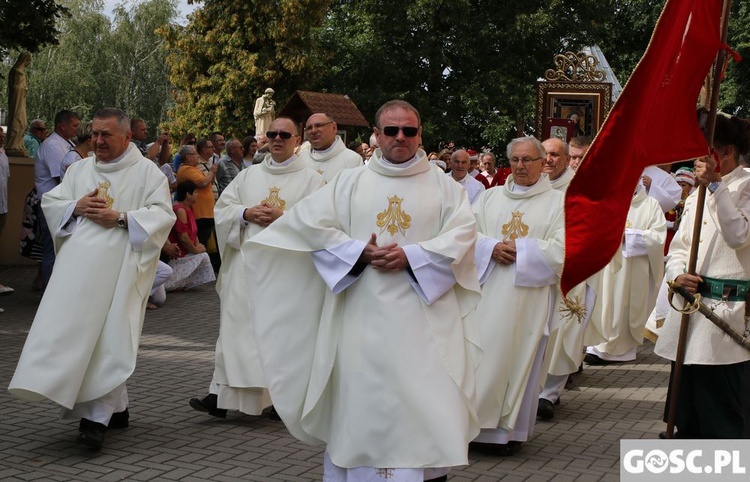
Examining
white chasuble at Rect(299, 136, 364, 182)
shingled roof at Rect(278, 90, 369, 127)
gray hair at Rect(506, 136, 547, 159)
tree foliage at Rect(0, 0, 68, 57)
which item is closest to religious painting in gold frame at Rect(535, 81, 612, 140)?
shingled roof at Rect(278, 90, 369, 127)

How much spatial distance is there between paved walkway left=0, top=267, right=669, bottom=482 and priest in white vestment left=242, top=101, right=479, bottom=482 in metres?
1.02

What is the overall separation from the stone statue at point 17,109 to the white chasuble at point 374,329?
47.3 feet

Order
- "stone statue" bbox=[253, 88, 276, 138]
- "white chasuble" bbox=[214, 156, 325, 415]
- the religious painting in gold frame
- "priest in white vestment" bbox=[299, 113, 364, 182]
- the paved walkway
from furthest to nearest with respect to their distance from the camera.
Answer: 1. "stone statue" bbox=[253, 88, 276, 138]
2. the religious painting in gold frame
3. "priest in white vestment" bbox=[299, 113, 364, 182]
4. "white chasuble" bbox=[214, 156, 325, 415]
5. the paved walkway

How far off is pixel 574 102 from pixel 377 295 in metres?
13.4

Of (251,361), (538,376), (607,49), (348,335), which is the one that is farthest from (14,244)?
(607,49)

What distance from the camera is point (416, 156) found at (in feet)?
18.4

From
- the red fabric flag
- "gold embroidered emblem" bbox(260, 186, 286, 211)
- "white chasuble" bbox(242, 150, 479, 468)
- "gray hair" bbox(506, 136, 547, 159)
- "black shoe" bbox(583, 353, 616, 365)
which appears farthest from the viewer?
"black shoe" bbox(583, 353, 616, 365)

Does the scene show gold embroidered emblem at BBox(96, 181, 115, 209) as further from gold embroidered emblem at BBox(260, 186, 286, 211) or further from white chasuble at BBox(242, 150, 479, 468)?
white chasuble at BBox(242, 150, 479, 468)

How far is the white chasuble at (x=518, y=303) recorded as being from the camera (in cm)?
700

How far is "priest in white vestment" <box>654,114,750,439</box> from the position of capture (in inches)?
231

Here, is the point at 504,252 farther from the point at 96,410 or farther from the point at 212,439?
the point at 96,410

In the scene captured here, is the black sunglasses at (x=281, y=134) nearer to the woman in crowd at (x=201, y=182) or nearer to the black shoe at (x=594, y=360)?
the black shoe at (x=594, y=360)

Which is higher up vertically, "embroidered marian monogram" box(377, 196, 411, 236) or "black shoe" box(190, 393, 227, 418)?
"embroidered marian monogram" box(377, 196, 411, 236)

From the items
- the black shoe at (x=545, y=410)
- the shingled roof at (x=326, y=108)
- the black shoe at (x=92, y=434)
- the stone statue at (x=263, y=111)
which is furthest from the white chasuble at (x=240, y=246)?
the stone statue at (x=263, y=111)
